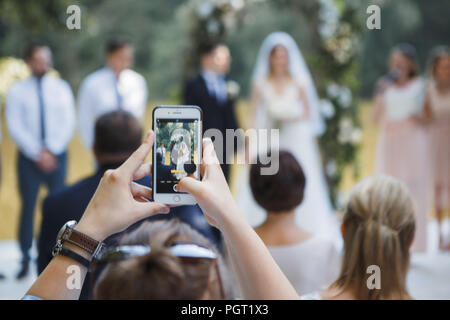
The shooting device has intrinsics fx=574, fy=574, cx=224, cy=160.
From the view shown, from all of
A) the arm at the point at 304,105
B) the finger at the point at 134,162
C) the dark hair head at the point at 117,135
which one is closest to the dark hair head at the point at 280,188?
the dark hair head at the point at 117,135

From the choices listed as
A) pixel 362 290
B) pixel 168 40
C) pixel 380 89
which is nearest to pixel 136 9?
pixel 168 40

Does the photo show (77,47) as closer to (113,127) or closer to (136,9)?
(136,9)

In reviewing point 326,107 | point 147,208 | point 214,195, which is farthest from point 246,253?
point 326,107

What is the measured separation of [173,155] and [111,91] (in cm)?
311

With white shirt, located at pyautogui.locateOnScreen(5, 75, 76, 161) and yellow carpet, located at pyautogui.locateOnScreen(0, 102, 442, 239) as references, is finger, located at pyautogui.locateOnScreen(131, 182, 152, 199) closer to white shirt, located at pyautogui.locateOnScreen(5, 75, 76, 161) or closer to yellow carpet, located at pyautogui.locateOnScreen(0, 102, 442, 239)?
white shirt, located at pyautogui.locateOnScreen(5, 75, 76, 161)

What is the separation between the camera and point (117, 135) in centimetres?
167

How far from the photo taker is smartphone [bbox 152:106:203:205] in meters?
0.88

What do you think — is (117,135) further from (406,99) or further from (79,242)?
(406,99)

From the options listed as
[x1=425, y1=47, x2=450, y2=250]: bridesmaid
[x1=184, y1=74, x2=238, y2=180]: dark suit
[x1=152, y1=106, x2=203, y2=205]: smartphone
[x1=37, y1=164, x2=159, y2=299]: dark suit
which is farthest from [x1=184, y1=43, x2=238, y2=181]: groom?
[x1=152, y1=106, x2=203, y2=205]: smartphone

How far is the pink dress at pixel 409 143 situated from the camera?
390 cm

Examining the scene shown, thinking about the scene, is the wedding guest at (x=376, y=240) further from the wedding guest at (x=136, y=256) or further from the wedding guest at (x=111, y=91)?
the wedding guest at (x=111, y=91)

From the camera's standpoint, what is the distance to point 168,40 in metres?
10.5

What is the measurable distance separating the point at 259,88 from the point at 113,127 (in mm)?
2804
